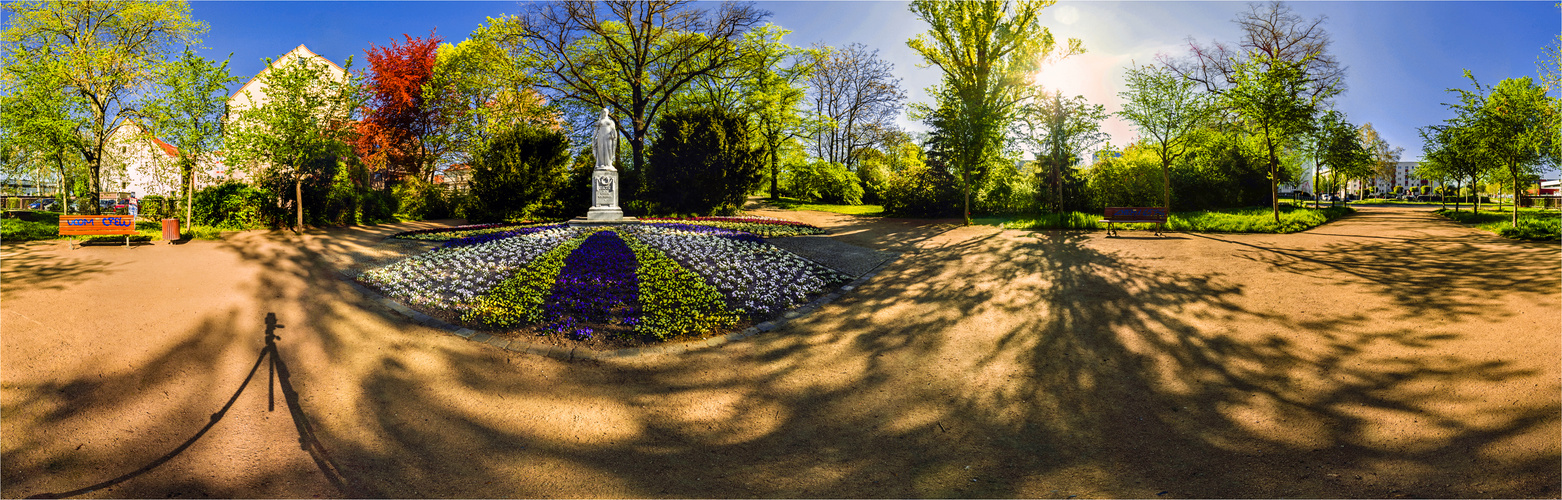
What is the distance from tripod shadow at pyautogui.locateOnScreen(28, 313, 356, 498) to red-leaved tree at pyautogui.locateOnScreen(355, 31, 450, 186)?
2169 cm

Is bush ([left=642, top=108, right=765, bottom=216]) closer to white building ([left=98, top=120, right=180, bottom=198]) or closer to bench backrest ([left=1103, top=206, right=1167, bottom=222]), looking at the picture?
bench backrest ([left=1103, top=206, right=1167, bottom=222])

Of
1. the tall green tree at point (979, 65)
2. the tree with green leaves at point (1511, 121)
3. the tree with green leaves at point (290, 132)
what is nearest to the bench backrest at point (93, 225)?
the tree with green leaves at point (290, 132)

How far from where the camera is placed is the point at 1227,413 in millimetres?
4258

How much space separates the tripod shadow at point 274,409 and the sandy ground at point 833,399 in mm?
28

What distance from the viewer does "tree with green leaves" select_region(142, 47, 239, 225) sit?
14.6 m

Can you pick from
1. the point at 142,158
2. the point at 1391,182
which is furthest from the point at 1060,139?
the point at 1391,182

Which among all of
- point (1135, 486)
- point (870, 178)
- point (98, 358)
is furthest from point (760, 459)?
point (870, 178)

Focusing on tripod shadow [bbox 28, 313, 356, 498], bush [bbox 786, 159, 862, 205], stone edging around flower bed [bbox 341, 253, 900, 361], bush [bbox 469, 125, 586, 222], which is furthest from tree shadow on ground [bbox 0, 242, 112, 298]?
bush [bbox 786, 159, 862, 205]

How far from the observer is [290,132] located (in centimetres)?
1555

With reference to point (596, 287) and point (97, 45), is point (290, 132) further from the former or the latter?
point (596, 287)

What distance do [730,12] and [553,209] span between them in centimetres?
1072

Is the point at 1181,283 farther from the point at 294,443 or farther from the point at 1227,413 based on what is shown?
the point at 294,443

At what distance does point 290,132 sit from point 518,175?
5833 mm

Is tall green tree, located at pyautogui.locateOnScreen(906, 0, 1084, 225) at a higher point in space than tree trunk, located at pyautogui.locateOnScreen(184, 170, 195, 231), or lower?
higher
